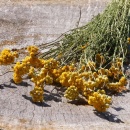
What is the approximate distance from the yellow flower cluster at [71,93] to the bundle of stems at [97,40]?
237mm

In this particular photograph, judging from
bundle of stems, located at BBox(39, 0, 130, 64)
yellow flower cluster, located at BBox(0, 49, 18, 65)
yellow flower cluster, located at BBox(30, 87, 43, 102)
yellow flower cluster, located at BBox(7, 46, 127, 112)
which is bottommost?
yellow flower cluster, located at BBox(30, 87, 43, 102)

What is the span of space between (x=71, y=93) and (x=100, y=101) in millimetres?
131

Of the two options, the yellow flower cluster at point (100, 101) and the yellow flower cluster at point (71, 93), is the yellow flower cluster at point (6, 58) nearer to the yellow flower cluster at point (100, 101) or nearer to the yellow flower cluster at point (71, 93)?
the yellow flower cluster at point (71, 93)

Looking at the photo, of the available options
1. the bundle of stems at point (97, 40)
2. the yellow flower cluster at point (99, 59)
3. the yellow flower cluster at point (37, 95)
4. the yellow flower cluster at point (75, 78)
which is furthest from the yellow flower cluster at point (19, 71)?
the yellow flower cluster at point (99, 59)

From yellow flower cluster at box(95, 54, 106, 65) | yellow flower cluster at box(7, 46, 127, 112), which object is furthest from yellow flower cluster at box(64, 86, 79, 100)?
yellow flower cluster at box(95, 54, 106, 65)

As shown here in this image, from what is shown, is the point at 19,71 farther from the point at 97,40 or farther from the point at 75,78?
the point at 97,40

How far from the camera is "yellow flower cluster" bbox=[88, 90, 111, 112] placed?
1787 millimetres

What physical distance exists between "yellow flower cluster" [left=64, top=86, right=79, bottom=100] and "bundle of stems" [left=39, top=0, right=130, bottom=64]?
0.24 m

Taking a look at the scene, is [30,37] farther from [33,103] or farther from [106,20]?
[33,103]

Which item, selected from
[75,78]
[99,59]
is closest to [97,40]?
[99,59]

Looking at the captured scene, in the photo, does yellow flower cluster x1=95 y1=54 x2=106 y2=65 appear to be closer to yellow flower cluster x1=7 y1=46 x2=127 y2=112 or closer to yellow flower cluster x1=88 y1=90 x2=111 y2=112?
yellow flower cluster x1=7 y1=46 x2=127 y2=112

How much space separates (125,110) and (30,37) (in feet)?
2.60

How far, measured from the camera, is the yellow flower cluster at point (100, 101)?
179 cm

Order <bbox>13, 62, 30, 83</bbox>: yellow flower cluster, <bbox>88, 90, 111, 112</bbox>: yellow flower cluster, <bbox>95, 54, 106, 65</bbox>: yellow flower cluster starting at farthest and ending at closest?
<bbox>95, 54, 106, 65</bbox>: yellow flower cluster, <bbox>13, 62, 30, 83</bbox>: yellow flower cluster, <bbox>88, 90, 111, 112</bbox>: yellow flower cluster
